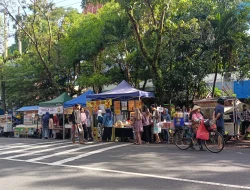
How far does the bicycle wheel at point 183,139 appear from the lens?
12.3m

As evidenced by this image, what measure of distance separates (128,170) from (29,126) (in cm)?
1629

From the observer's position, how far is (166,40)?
1934 centimetres

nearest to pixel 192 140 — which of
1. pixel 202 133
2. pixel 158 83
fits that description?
pixel 202 133

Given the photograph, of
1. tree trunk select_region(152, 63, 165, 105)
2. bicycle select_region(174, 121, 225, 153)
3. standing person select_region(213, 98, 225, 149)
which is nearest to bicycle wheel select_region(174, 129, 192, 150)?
bicycle select_region(174, 121, 225, 153)

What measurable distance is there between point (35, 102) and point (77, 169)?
22116mm

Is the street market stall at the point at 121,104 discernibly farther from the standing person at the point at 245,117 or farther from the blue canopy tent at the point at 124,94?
the standing person at the point at 245,117

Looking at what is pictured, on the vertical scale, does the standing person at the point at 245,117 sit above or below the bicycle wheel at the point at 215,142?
above

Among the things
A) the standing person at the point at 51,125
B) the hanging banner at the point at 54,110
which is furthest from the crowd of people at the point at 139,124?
the standing person at the point at 51,125

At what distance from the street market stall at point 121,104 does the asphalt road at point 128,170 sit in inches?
201

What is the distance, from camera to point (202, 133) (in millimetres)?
11438

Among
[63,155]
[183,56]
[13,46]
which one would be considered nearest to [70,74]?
[183,56]

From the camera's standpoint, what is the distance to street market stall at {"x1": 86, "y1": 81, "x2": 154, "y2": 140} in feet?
55.7

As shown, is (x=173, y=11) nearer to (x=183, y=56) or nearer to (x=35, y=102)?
(x=183, y=56)

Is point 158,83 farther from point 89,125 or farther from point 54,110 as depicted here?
point 54,110
